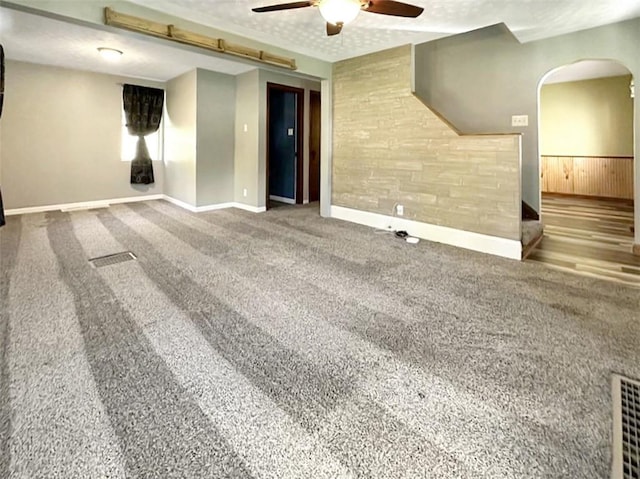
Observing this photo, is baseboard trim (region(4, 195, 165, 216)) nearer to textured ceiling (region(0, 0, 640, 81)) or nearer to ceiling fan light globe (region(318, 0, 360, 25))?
textured ceiling (region(0, 0, 640, 81))

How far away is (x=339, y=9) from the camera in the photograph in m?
2.67

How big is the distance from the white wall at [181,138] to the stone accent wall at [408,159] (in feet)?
8.02

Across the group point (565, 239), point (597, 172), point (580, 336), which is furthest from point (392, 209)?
point (597, 172)

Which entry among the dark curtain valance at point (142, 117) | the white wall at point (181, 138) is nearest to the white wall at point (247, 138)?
the white wall at point (181, 138)

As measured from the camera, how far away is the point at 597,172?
7.69 m

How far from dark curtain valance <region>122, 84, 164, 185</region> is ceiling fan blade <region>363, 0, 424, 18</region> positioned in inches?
217

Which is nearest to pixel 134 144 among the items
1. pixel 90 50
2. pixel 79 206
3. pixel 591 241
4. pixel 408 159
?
pixel 79 206

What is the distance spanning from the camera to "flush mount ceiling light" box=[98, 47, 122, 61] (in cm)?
491

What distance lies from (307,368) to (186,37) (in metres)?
3.54

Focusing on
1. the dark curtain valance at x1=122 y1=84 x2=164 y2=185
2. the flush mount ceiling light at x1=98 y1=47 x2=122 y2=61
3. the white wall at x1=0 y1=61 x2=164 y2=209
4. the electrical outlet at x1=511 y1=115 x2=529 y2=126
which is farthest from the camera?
the dark curtain valance at x1=122 y1=84 x2=164 y2=185

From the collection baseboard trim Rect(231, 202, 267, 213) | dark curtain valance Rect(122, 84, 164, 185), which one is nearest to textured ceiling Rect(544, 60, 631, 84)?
baseboard trim Rect(231, 202, 267, 213)

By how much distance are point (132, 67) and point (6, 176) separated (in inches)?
103

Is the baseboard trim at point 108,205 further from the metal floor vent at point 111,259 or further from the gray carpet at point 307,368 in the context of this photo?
the gray carpet at point 307,368

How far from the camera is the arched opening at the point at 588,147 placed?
612cm
